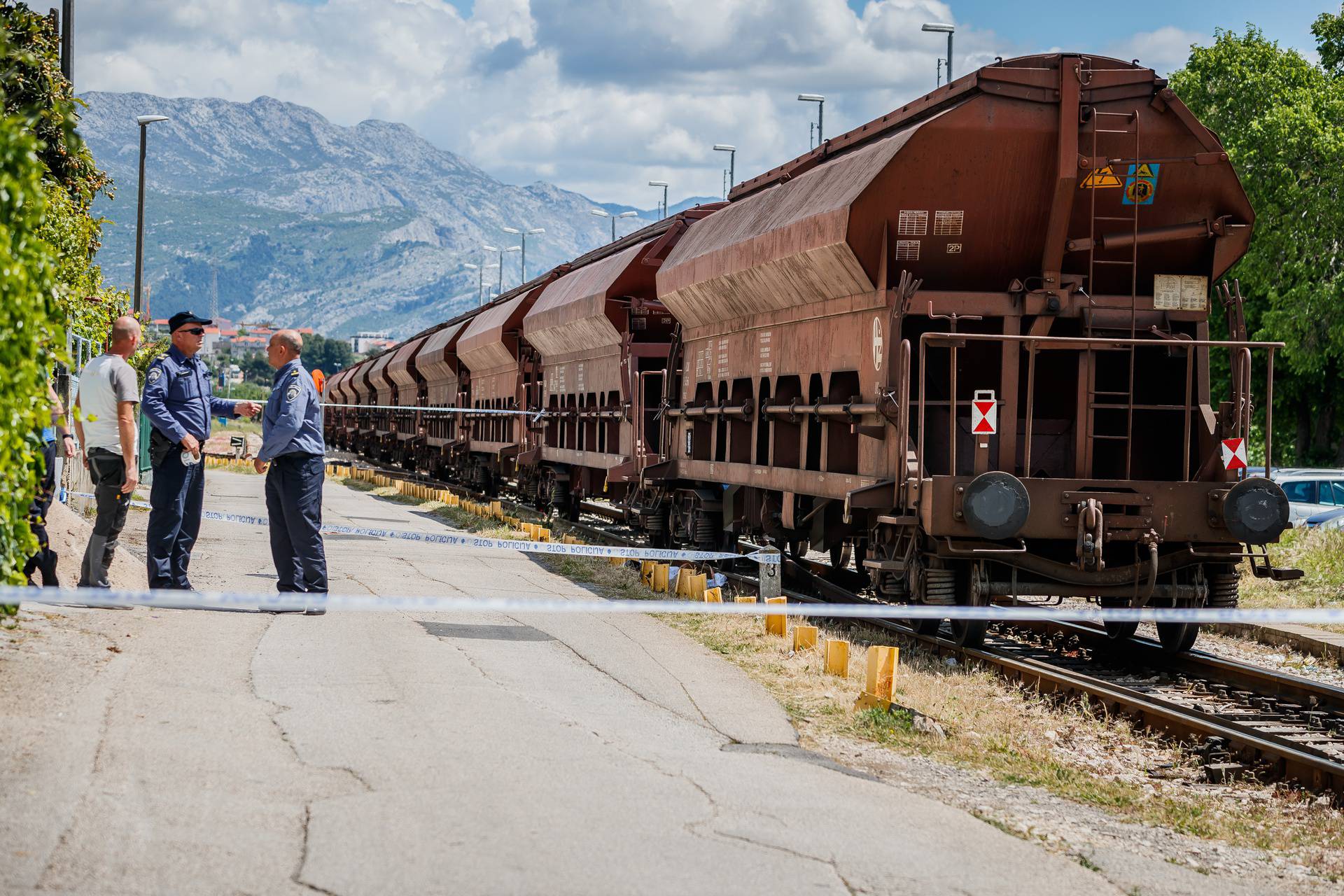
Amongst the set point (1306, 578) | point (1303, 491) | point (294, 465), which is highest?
point (294, 465)

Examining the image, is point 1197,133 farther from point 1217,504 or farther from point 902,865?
point 902,865

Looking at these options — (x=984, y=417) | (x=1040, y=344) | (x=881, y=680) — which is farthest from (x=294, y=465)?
(x=1040, y=344)

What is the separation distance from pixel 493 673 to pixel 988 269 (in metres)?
5.52

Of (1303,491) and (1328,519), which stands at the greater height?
(1303,491)

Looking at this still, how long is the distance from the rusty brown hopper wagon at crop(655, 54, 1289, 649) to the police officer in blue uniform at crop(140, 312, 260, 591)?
16.1 feet

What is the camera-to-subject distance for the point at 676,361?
17.5m

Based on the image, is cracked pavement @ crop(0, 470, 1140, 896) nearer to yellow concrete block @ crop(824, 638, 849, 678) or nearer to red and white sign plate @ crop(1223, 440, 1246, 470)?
yellow concrete block @ crop(824, 638, 849, 678)

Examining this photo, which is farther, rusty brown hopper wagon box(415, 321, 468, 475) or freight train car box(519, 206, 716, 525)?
rusty brown hopper wagon box(415, 321, 468, 475)

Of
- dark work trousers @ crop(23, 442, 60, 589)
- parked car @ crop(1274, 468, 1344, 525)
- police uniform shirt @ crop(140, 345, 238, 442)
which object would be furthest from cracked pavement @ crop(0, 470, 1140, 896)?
parked car @ crop(1274, 468, 1344, 525)

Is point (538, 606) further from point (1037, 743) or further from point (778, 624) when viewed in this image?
point (778, 624)

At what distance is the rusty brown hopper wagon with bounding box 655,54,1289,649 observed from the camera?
34.9 feet

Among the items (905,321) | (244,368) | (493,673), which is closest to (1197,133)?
(905,321)

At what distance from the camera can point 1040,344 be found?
11.0 meters

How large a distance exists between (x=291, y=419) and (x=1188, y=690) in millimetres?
6908
